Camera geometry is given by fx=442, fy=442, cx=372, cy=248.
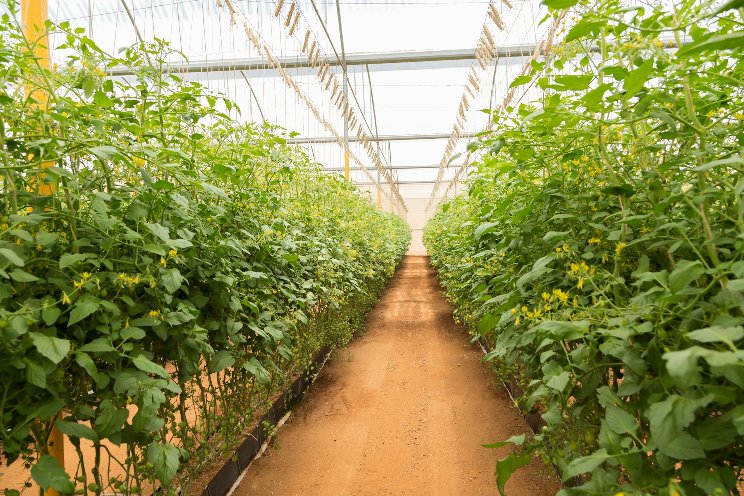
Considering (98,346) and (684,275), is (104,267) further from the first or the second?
(684,275)

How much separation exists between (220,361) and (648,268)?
4.80 feet

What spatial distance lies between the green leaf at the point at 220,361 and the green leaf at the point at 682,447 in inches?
55.7

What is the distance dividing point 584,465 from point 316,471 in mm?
1969

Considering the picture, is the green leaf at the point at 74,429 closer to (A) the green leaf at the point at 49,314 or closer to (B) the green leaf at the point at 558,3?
(A) the green leaf at the point at 49,314

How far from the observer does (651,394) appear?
93 cm

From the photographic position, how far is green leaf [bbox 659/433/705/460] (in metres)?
0.78

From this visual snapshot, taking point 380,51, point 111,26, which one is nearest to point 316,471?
point 111,26

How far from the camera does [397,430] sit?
2963 mm

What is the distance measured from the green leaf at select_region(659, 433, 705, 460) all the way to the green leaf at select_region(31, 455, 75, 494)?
124 centimetres

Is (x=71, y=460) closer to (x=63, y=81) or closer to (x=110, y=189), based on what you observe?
(x=110, y=189)

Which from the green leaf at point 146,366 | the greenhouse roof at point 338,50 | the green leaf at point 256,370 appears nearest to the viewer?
the green leaf at point 146,366

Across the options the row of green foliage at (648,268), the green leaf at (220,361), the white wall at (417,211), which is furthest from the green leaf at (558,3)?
the white wall at (417,211)

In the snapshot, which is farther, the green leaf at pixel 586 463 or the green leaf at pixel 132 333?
the green leaf at pixel 132 333

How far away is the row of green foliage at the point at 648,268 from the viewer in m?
0.79
